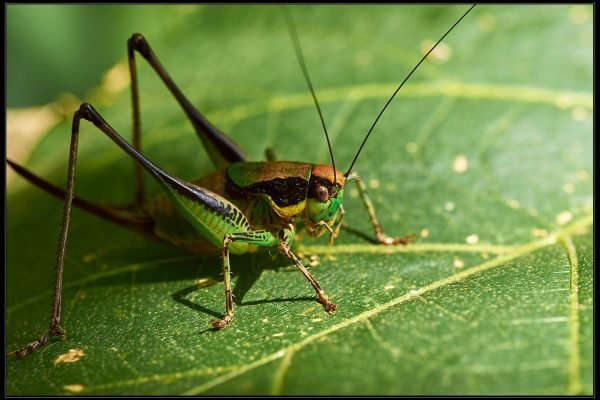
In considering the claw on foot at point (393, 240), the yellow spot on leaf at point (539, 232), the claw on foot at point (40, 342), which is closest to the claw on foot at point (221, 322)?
the claw on foot at point (40, 342)

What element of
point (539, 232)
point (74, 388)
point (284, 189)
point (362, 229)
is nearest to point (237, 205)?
point (284, 189)

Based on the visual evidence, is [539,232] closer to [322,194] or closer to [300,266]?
[322,194]

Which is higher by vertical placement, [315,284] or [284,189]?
[284,189]

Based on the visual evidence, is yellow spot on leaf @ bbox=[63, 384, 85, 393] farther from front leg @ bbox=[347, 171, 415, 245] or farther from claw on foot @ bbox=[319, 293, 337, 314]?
front leg @ bbox=[347, 171, 415, 245]

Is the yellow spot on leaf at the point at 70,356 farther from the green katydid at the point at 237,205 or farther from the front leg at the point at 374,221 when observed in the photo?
the front leg at the point at 374,221

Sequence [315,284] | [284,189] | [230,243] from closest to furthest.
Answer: [315,284], [230,243], [284,189]

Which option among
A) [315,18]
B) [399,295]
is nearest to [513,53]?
[315,18]

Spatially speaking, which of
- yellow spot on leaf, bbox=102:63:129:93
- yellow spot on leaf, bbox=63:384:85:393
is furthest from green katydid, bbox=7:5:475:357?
yellow spot on leaf, bbox=102:63:129:93
